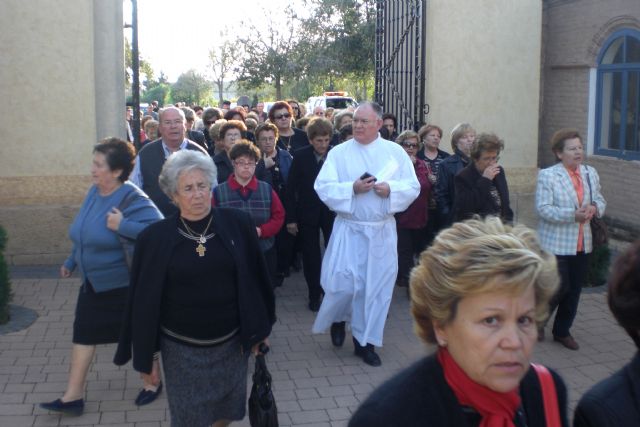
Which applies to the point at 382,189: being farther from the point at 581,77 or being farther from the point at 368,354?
the point at 581,77

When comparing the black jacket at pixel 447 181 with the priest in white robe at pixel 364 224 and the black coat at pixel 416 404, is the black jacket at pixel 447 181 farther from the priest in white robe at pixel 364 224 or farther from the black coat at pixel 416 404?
the black coat at pixel 416 404

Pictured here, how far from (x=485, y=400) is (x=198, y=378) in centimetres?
239

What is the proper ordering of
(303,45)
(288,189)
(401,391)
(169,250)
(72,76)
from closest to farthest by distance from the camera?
(401,391)
(169,250)
(288,189)
(72,76)
(303,45)

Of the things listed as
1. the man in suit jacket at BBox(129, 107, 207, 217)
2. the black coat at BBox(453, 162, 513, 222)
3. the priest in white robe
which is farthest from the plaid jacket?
the man in suit jacket at BBox(129, 107, 207, 217)

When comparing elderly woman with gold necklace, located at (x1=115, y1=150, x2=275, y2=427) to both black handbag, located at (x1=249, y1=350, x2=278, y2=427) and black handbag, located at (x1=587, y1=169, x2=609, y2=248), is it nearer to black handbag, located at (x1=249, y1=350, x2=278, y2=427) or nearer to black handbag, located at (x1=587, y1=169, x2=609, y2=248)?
black handbag, located at (x1=249, y1=350, x2=278, y2=427)

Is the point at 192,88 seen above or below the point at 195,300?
above

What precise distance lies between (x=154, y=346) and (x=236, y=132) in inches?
178

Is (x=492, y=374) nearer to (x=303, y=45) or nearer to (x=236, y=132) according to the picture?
(x=236, y=132)

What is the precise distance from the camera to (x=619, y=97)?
11.2 m

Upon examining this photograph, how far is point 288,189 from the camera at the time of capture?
27.5ft

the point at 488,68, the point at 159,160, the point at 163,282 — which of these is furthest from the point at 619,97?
the point at 163,282

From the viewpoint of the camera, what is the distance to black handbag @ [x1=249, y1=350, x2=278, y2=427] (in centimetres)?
425

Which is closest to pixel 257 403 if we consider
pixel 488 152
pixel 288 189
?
pixel 488 152

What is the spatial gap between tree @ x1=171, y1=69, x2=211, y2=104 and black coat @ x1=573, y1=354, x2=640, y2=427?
5902 centimetres
